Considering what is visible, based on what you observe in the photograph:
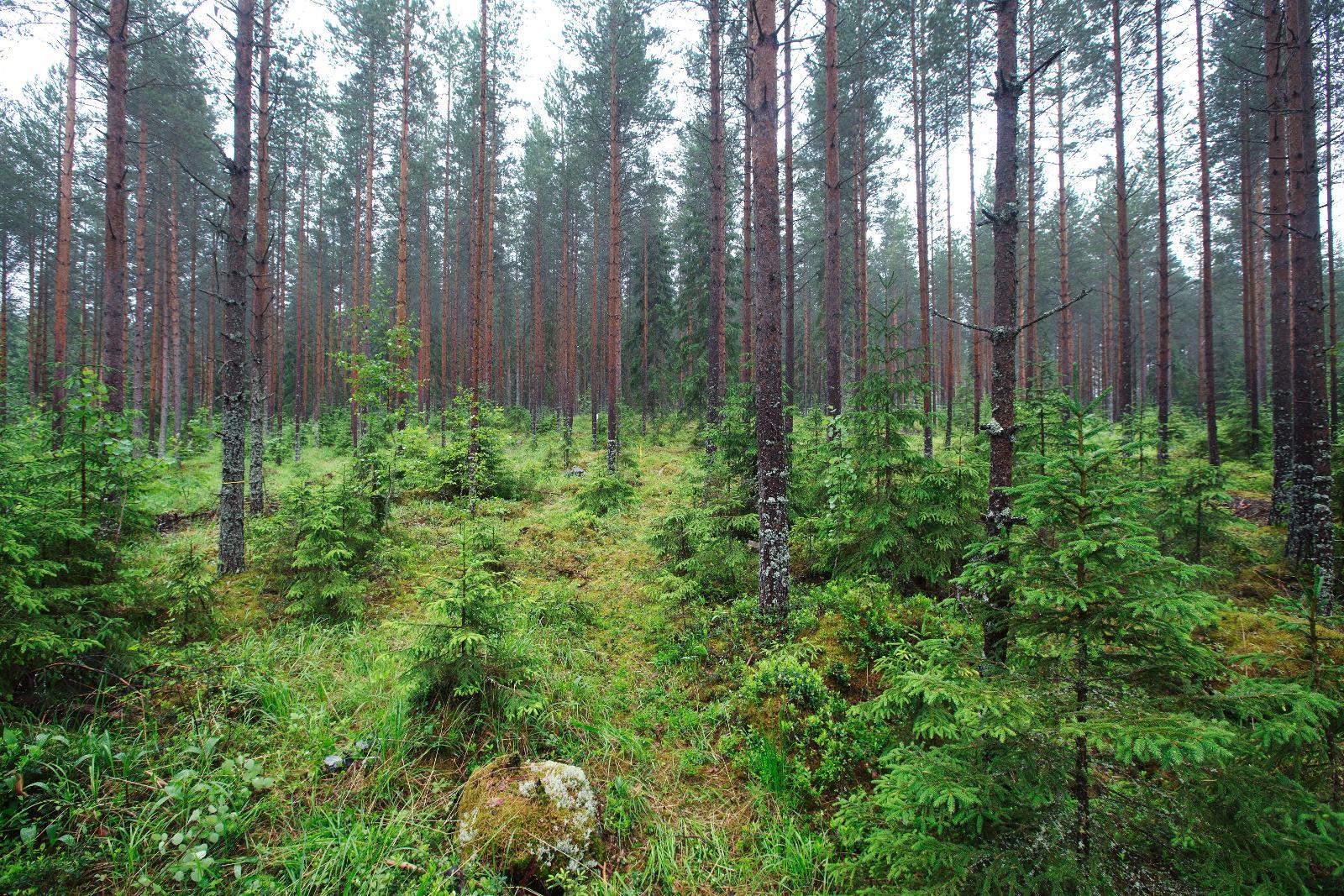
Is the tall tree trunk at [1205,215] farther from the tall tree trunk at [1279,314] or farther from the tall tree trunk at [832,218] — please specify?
the tall tree trunk at [832,218]

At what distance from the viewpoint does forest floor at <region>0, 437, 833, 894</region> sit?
307cm

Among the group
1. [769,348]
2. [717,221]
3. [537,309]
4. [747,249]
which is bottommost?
[769,348]

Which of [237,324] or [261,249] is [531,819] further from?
[261,249]

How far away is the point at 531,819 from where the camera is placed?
3271mm

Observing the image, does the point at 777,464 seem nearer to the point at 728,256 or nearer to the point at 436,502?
the point at 436,502

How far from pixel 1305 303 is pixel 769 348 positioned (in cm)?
780

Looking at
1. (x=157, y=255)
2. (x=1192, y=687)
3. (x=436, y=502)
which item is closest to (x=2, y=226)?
(x=157, y=255)

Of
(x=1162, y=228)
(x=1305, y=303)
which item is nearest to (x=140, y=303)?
(x=1305, y=303)

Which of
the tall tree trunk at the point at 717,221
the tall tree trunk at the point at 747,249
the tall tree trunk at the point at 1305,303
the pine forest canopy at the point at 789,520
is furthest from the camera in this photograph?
the tall tree trunk at the point at 747,249

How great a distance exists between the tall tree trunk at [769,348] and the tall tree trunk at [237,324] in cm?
703

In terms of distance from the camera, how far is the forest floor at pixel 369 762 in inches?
121

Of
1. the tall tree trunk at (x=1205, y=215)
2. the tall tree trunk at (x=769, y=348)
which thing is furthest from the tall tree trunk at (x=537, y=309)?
the tall tree trunk at (x=1205, y=215)

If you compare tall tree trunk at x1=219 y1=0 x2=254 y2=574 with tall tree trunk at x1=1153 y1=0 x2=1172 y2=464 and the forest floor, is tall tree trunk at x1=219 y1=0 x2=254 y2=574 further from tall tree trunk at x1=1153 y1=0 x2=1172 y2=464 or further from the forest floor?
tall tree trunk at x1=1153 y1=0 x2=1172 y2=464

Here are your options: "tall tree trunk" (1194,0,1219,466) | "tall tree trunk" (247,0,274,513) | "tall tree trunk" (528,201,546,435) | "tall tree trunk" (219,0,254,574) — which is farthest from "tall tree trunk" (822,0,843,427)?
"tall tree trunk" (528,201,546,435)
